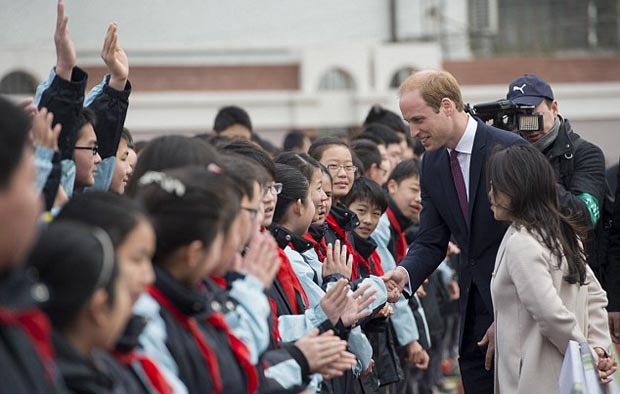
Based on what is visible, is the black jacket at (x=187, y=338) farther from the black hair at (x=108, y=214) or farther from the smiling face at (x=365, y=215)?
the smiling face at (x=365, y=215)

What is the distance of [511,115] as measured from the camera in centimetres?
694

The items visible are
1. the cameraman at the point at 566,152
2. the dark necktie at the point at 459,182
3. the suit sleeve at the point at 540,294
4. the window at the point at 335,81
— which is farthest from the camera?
the window at the point at 335,81

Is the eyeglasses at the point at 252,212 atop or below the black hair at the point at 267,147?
atop

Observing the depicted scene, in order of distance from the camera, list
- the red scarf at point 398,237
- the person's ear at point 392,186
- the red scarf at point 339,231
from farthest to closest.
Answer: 1. the person's ear at point 392,186
2. the red scarf at point 398,237
3. the red scarf at point 339,231

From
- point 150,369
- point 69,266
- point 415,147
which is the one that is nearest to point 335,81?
point 415,147

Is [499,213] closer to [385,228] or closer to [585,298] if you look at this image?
[585,298]

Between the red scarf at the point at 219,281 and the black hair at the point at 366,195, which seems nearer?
the red scarf at the point at 219,281

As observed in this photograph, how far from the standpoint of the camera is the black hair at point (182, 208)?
3.55m

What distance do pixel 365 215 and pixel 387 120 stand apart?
4531 mm

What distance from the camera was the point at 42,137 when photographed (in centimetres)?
404

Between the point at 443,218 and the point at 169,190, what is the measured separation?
10.4 feet

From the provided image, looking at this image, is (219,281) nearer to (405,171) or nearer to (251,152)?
(251,152)

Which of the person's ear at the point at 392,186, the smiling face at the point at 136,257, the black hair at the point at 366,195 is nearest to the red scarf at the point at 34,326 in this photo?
the smiling face at the point at 136,257

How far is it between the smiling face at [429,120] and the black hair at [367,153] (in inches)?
96.0
